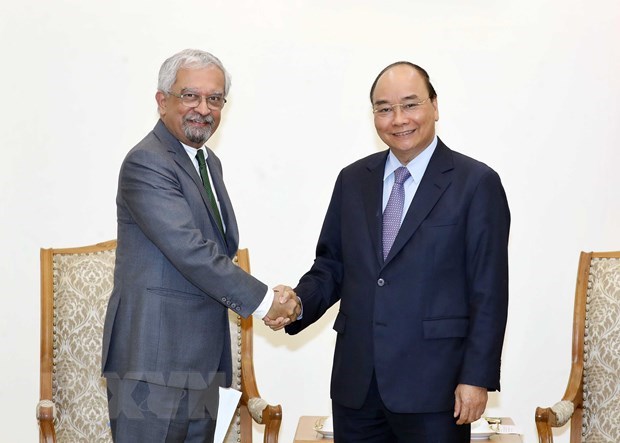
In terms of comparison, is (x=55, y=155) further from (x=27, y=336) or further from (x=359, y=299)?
(x=359, y=299)

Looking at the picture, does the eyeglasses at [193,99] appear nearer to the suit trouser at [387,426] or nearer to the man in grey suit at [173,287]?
the man in grey suit at [173,287]

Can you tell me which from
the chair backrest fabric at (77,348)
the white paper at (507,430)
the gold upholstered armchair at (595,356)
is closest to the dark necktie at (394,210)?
the white paper at (507,430)

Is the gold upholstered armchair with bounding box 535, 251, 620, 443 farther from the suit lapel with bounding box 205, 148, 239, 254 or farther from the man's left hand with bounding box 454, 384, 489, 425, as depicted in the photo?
the suit lapel with bounding box 205, 148, 239, 254

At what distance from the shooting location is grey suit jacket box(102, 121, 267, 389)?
2.72m

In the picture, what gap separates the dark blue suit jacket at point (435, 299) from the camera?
262 centimetres

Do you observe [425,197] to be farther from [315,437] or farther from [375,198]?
[315,437]

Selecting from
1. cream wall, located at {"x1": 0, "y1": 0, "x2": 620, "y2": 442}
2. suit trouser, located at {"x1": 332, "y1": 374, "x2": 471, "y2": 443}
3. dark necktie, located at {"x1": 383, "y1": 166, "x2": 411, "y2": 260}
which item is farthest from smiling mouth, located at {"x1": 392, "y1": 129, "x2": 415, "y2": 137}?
cream wall, located at {"x1": 0, "y1": 0, "x2": 620, "y2": 442}

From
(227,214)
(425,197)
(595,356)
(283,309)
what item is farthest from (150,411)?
(595,356)

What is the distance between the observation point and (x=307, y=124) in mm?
4203

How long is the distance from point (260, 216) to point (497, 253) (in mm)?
1802

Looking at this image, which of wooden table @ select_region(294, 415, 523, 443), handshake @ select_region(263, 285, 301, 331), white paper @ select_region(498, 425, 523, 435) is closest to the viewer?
handshake @ select_region(263, 285, 301, 331)

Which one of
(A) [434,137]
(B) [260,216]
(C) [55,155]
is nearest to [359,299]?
(A) [434,137]

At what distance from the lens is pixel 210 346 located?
285cm

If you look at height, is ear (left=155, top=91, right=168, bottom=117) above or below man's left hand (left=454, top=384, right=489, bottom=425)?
above
